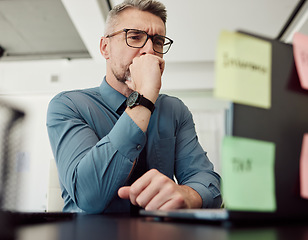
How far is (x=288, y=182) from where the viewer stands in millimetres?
283

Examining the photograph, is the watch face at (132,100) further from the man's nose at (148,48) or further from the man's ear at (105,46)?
the man's ear at (105,46)

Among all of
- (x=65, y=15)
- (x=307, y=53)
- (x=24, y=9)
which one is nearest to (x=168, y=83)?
(x=65, y=15)

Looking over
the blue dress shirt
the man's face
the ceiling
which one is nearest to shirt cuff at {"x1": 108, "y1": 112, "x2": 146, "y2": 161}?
the blue dress shirt

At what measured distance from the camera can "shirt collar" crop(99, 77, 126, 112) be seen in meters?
0.91

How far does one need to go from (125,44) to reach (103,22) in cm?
229

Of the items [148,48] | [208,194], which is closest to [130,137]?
[208,194]

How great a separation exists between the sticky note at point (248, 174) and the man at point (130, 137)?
0.23 m

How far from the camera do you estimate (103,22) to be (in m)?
3.10

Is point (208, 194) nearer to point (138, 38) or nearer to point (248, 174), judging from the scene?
point (248, 174)

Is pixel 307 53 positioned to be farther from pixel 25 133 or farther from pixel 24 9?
pixel 24 9

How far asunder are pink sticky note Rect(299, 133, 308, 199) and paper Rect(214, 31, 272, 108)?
7 cm

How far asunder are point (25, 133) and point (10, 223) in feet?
0.23

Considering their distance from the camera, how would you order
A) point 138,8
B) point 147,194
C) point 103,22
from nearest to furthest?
point 147,194 < point 138,8 < point 103,22

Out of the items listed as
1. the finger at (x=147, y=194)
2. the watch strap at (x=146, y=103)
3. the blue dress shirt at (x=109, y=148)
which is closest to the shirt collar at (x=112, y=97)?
the blue dress shirt at (x=109, y=148)
